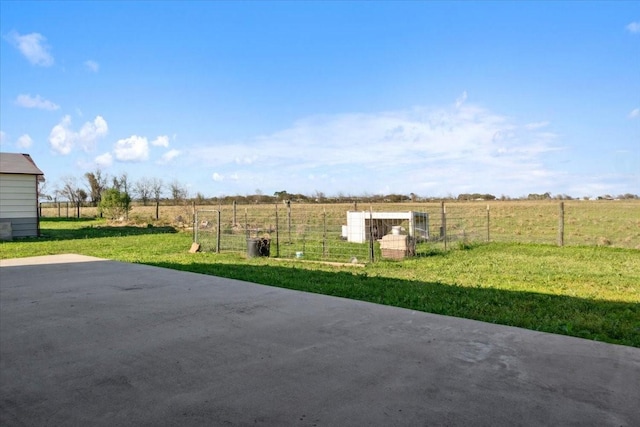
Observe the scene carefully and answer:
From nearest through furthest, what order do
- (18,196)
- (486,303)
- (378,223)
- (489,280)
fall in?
(486,303), (489,280), (378,223), (18,196)

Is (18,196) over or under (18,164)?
under

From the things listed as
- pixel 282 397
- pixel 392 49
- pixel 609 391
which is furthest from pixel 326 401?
pixel 392 49

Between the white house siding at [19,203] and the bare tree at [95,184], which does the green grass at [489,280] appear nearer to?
the white house siding at [19,203]

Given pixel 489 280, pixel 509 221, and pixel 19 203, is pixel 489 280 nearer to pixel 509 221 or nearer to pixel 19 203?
pixel 19 203

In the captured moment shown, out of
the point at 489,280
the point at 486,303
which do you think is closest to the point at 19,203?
the point at 489,280

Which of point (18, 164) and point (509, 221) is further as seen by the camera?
point (509, 221)

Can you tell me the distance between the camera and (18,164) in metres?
17.0

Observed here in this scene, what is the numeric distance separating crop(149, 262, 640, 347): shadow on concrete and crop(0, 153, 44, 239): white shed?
506 inches

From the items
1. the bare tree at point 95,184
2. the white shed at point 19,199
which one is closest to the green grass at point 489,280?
the white shed at point 19,199

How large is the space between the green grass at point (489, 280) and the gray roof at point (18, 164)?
572 centimetres

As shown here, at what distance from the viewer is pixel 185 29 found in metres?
11.5

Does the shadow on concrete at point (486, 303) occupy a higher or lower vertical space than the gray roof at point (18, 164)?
lower

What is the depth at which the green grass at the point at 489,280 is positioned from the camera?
4629mm

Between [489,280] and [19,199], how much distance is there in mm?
17032
